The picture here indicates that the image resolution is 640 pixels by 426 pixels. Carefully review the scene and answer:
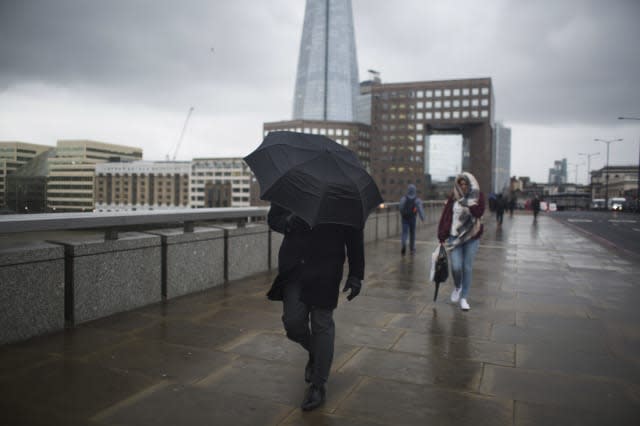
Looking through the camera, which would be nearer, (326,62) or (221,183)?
(221,183)

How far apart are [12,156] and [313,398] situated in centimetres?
440

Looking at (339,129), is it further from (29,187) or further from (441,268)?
(29,187)

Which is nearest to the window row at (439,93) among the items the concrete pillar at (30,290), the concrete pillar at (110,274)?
the concrete pillar at (110,274)

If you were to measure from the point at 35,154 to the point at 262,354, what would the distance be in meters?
3.87

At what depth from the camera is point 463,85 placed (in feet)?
454

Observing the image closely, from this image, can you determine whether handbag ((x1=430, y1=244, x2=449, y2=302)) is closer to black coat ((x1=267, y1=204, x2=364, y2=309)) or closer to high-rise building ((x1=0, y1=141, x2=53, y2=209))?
black coat ((x1=267, y1=204, x2=364, y2=309))

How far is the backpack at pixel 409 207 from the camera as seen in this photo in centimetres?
1238

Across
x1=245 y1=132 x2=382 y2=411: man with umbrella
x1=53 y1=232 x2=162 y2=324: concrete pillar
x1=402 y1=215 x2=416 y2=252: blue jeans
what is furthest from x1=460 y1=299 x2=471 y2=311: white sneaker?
x1=402 y1=215 x2=416 y2=252: blue jeans

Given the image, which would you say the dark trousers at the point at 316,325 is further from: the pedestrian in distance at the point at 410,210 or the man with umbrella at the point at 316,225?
the pedestrian in distance at the point at 410,210

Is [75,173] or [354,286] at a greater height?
[75,173]

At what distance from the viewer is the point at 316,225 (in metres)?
3.23

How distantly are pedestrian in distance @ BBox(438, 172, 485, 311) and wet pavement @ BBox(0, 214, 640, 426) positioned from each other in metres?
0.49

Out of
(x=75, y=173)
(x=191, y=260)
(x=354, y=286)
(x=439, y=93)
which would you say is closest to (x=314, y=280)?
(x=354, y=286)

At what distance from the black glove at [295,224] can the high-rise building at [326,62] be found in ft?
607
